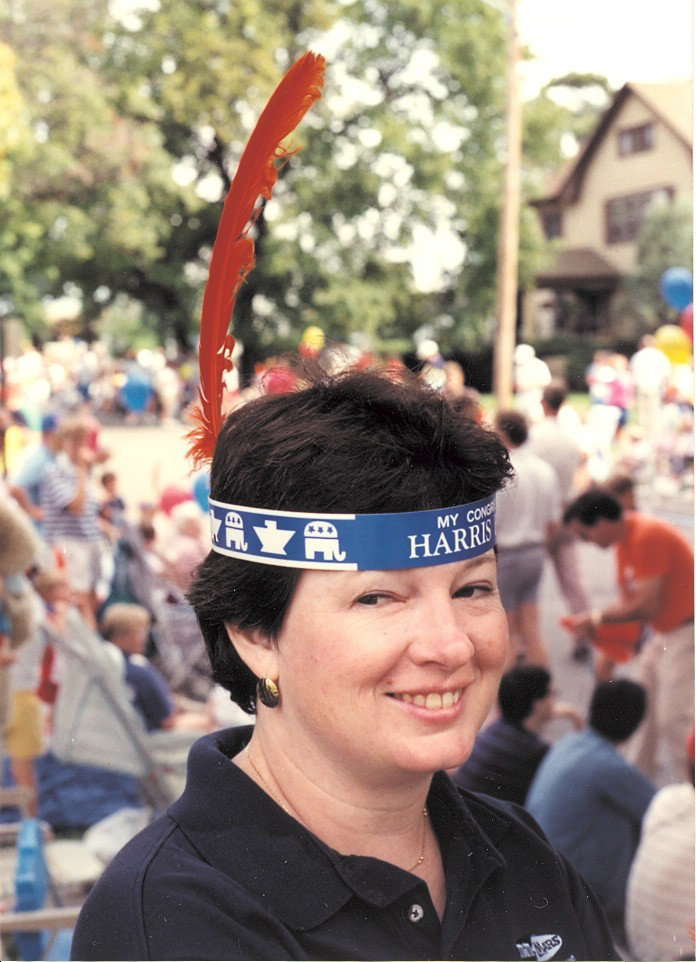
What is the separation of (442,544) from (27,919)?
6.01ft

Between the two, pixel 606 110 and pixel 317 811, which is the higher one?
pixel 606 110

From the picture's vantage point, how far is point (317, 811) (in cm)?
95

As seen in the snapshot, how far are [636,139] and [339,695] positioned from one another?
437cm

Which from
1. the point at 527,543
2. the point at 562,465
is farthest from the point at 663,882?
the point at 562,465

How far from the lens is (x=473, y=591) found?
93 centimetres

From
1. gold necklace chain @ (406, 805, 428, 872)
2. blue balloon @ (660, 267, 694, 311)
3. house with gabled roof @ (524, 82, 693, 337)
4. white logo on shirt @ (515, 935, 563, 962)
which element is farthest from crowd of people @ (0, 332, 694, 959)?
blue balloon @ (660, 267, 694, 311)

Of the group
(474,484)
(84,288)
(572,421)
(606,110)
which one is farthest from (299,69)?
(572,421)

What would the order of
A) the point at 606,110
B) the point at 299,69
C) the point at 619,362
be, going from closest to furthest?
1. the point at 299,69
2. the point at 606,110
3. the point at 619,362

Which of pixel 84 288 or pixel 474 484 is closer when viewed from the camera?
pixel 474 484

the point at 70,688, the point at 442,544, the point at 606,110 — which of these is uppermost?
the point at 606,110

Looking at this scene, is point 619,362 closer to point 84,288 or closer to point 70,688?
point 84,288

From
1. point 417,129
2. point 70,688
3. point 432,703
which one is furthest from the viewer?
point 70,688

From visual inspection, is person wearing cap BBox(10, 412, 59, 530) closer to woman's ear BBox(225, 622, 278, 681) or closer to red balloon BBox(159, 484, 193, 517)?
red balloon BBox(159, 484, 193, 517)

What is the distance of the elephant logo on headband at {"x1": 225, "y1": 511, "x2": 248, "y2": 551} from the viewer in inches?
36.8
